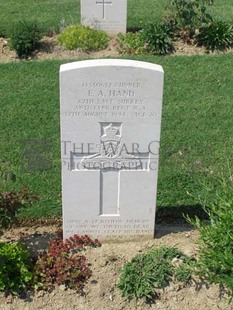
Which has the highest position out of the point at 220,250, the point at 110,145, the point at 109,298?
the point at 110,145

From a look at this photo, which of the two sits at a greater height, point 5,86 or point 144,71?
point 144,71

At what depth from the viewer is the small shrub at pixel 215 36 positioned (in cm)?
954

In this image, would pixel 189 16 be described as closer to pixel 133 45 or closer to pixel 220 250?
pixel 133 45

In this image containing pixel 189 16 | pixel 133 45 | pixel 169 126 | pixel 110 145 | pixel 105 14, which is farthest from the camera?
pixel 105 14

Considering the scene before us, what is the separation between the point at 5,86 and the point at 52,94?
0.72 m

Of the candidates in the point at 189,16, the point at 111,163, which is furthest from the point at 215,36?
the point at 111,163

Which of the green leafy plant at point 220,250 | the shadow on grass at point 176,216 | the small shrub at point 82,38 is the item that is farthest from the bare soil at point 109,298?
the small shrub at point 82,38

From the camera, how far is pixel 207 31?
9.62m

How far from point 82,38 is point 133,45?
32.8 inches

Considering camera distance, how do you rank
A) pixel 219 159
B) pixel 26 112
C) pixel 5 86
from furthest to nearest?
1. pixel 5 86
2. pixel 26 112
3. pixel 219 159

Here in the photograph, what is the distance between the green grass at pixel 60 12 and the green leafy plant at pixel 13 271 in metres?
6.06

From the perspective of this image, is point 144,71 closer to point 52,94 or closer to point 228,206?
point 228,206

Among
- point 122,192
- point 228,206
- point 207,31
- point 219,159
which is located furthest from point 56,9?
point 228,206

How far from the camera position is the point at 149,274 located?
4.59m
